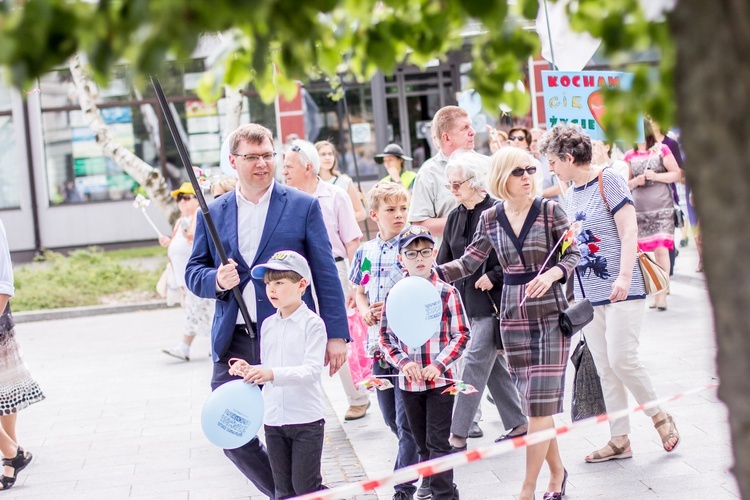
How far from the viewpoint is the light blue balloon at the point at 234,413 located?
461 centimetres

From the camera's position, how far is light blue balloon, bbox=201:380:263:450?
461 centimetres

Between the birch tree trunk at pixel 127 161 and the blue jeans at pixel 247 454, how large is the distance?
1359 centimetres

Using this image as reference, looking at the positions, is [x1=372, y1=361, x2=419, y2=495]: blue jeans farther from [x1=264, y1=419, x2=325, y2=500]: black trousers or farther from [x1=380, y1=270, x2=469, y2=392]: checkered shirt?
[x1=264, y1=419, x2=325, y2=500]: black trousers

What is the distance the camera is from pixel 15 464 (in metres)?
6.80

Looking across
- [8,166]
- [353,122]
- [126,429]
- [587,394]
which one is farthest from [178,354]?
[8,166]

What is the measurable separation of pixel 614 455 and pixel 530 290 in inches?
56.2

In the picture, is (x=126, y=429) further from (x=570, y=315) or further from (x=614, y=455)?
(x=570, y=315)

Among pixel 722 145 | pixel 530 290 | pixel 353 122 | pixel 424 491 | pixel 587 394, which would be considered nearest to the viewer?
pixel 722 145

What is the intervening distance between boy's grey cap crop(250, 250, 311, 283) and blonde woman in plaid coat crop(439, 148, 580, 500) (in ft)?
3.57

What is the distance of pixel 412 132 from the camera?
2427 cm

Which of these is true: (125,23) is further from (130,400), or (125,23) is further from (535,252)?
(130,400)

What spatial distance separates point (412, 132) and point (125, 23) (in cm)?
2246

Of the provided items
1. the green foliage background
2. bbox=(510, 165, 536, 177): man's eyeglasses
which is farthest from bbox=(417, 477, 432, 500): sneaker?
the green foliage background

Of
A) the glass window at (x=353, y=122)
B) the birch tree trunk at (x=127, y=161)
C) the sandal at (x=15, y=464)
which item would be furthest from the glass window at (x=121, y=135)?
the sandal at (x=15, y=464)
